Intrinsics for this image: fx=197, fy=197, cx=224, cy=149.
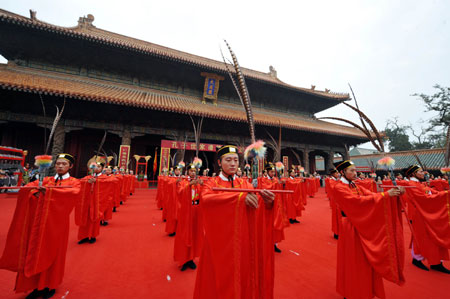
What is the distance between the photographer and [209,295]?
1.63 m

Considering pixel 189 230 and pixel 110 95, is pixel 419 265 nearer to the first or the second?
pixel 189 230

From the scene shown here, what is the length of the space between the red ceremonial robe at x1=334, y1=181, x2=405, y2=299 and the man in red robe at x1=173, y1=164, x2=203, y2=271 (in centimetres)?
184

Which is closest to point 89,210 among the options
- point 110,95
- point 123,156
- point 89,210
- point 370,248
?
point 89,210

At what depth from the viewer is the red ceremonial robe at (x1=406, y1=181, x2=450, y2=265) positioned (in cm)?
290

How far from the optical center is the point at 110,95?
9.27 meters

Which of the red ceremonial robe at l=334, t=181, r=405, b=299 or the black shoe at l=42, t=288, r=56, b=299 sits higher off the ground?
the red ceremonial robe at l=334, t=181, r=405, b=299

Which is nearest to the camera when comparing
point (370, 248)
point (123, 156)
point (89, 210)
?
point (370, 248)

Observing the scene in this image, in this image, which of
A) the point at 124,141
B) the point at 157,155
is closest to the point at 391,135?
the point at 157,155

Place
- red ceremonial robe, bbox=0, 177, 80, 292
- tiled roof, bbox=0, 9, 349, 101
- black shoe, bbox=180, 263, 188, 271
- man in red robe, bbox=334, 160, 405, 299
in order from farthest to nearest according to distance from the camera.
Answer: tiled roof, bbox=0, 9, 349, 101
black shoe, bbox=180, 263, 188, 271
red ceremonial robe, bbox=0, 177, 80, 292
man in red robe, bbox=334, 160, 405, 299

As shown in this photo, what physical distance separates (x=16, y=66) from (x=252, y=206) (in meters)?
14.0

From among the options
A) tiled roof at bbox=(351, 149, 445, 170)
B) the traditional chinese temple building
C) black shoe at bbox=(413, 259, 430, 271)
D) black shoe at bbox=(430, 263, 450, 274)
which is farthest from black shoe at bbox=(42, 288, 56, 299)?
tiled roof at bbox=(351, 149, 445, 170)

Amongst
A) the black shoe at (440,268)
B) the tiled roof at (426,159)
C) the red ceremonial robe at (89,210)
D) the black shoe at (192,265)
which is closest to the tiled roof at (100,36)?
the tiled roof at (426,159)

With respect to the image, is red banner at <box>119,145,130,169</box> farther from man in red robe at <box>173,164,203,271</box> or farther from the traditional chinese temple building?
man in red robe at <box>173,164,203,271</box>

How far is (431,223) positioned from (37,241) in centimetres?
526
